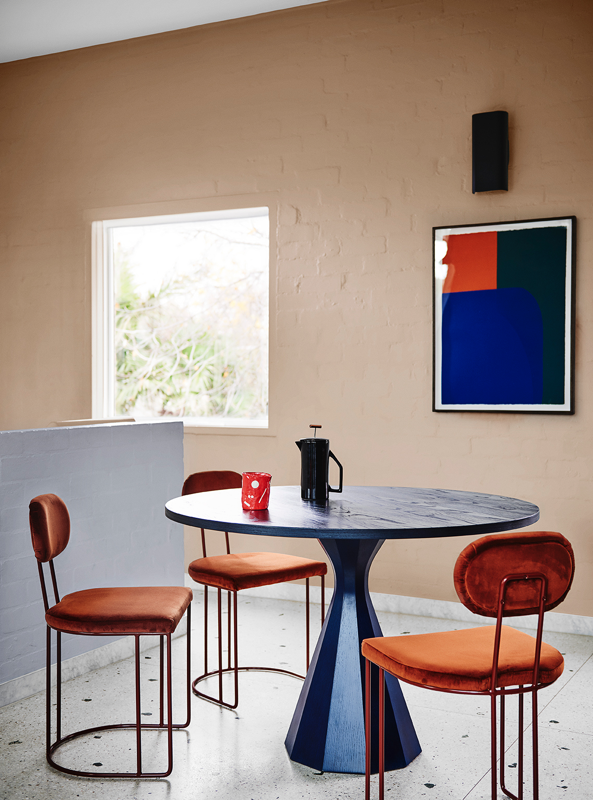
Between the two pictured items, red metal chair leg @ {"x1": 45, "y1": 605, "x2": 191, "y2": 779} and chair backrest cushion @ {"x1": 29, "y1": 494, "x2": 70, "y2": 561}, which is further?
chair backrest cushion @ {"x1": 29, "y1": 494, "x2": 70, "y2": 561}

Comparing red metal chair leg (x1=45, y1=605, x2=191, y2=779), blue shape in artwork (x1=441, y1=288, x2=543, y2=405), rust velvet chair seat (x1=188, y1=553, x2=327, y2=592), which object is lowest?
red metal chair leg (x1=45, y1=605, x2=191, y2=779)

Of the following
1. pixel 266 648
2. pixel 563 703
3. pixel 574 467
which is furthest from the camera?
pixel 574 467

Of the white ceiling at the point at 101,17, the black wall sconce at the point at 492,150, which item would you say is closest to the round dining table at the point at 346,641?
the black wall sconce at the point at 492,150

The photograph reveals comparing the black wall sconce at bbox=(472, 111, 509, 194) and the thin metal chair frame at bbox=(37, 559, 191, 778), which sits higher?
the black wall sconce at bbox=(472, 111, 509, 194)

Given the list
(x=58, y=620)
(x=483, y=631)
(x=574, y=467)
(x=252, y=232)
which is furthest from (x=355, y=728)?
(x=252, y=232)

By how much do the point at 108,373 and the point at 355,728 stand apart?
3323mm

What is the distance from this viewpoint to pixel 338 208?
4.29 metres

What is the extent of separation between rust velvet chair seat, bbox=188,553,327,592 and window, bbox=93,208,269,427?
169cm

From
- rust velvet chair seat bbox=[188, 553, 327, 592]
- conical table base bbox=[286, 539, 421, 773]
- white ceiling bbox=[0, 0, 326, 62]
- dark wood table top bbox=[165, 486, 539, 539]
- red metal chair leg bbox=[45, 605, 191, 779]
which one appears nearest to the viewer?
dark wood table top bbox=[165, 486, 539, 539]

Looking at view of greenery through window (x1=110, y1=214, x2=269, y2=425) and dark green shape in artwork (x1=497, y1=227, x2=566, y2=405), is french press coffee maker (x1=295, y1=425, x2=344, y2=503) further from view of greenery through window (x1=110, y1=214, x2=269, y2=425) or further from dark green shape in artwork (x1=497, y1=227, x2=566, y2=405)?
view of greenery through window (x1=110, y1=214, x2=269, y2=425)

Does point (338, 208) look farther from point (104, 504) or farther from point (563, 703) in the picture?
point (563, 703)

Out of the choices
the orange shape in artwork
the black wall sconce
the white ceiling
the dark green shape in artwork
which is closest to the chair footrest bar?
the dark green shape in artwork

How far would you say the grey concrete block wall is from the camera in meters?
2.80

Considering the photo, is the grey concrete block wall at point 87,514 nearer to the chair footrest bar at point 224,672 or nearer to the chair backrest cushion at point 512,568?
the chair footrest bar at point 224,672
